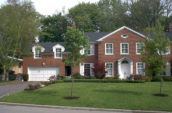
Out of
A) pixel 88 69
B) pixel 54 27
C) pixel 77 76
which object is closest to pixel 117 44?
pixel 88 69

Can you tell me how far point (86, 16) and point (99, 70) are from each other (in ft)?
101

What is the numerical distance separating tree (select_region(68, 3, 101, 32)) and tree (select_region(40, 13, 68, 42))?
2.36 m

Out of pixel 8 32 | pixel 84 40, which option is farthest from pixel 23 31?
pixel 84 40

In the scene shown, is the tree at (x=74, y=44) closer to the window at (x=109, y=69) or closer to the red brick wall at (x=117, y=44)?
the window at (x=109, y=69)

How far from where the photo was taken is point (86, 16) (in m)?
84.6

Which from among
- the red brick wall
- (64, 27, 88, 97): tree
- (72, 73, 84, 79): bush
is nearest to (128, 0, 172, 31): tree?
the red brick wall

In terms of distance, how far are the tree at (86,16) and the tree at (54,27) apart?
7.74 feet

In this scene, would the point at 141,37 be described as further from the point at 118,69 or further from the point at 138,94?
the point at 138,94

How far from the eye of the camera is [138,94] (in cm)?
2994

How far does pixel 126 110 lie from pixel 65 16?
6583 centimetres

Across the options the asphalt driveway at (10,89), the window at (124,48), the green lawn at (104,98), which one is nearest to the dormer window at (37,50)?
the window at (124,48)

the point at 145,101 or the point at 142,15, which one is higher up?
the point at 142,15

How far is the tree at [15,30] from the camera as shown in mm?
56312

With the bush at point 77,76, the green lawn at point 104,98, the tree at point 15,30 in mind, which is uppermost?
the tree at point 15,30
